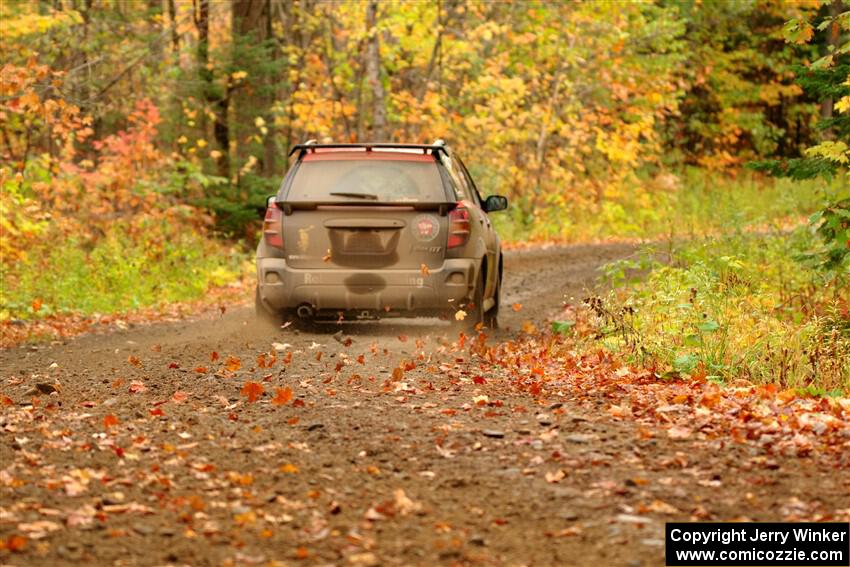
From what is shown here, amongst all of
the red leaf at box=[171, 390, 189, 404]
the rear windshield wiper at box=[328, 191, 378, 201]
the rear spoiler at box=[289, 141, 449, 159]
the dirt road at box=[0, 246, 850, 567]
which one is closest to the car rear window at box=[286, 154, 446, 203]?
the rear windshield wiper at box=[328, 191, 378, 201]

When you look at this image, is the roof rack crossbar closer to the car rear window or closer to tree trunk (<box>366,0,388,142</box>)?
the car rear window

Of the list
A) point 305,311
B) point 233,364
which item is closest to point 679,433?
point 233,364

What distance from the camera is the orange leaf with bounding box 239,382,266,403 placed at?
348 inches

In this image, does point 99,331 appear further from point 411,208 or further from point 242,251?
point 242,251

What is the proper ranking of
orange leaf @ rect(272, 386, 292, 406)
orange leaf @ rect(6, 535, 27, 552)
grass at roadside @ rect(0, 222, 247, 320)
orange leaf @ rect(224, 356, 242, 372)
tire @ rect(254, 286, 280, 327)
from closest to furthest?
orange leaf @ rect(6, 535, 27, 552) → orange leaf @ rect(272, 386, 292, 406) → orange leaf @ rect(224, 356, 242, 372) → tire @ rect(254, 286, 280, 327) → grass at roadside @ rect(0, 222, 247, 320)

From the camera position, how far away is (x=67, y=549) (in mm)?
5340

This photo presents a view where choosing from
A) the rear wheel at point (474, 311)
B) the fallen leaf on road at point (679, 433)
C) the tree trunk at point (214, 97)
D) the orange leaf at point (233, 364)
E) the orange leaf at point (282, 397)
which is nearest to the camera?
the fallen leaf on road at point (679, 433)

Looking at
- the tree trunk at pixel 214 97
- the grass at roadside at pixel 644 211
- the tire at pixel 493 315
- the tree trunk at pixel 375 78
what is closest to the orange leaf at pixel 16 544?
the tire at pixel 493 315

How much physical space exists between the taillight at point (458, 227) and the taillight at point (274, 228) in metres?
1.70

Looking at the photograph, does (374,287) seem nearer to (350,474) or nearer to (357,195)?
(357,195)

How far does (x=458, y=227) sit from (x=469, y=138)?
1683 centimetres

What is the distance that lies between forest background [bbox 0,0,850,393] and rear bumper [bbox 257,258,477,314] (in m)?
1.37

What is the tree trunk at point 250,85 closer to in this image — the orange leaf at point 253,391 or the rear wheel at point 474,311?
the rear wheel at point 474,311

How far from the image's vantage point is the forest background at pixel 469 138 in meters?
12.1
